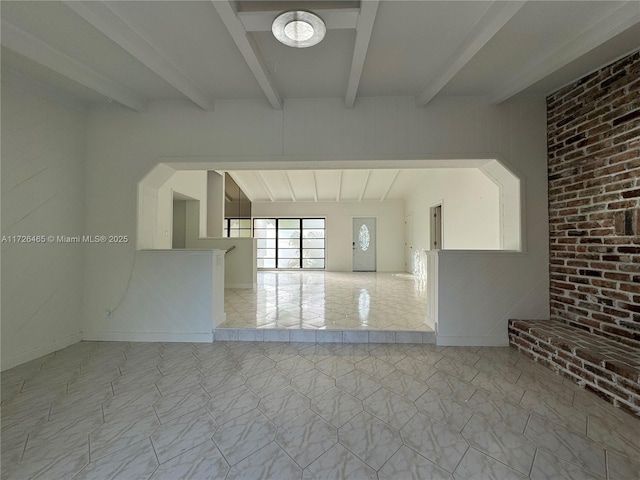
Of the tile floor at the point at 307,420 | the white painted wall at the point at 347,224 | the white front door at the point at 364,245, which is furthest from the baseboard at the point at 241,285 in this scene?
the white front door at the point at 364,245

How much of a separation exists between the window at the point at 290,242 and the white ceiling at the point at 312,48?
6927mm

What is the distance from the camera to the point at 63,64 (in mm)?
2373

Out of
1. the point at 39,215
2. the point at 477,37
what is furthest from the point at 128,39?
the point at 477,37

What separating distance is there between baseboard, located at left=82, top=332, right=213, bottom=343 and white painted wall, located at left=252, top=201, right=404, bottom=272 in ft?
22.0

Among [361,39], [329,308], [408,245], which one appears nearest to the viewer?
[361,39]

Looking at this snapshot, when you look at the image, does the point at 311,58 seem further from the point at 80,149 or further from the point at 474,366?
the point at 474,366

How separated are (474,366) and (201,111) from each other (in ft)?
12.7

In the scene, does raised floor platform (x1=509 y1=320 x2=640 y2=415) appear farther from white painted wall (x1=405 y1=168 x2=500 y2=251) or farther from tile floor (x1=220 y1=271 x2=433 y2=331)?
white painted wall (x1=405 y1=168 x2=500 y2=251)

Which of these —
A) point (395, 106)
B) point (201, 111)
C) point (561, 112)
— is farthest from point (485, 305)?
point (201, 111)

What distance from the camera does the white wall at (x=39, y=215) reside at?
2.47 metres

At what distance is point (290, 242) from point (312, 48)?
7990mm

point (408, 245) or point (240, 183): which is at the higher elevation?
point (240, 183)

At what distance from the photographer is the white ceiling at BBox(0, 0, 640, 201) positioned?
187cm

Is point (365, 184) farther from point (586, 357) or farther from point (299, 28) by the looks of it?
point (586, 357)
